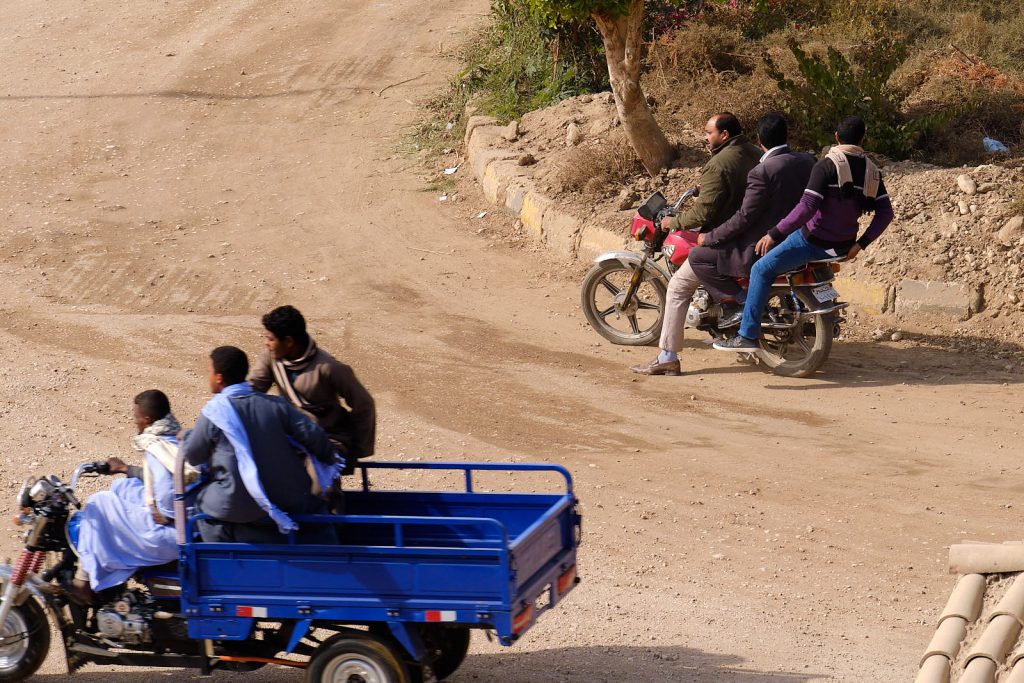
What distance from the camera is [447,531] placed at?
5.91 metres

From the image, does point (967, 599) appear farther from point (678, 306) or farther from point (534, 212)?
point (534, 212)

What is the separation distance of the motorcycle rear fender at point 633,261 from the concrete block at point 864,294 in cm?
179

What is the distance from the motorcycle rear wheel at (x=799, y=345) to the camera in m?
9.62

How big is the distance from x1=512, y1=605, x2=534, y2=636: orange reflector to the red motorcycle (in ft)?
16.8

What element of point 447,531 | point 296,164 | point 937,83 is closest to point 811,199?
point 447,531

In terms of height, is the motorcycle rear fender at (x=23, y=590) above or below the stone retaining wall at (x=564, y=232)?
below

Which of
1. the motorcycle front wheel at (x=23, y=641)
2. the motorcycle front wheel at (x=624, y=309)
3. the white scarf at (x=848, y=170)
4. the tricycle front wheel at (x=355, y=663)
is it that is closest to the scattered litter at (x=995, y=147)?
the white scarf at (x=848, y=170)

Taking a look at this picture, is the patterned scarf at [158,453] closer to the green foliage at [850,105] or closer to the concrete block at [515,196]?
the concrete block at [515,196]

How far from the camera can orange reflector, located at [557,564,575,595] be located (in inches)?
215

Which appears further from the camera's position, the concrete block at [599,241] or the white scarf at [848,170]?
the concrete block at [599,241]

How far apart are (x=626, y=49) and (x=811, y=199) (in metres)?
3.95

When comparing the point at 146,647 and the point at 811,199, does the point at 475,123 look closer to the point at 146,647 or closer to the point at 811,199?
the point at 811,199

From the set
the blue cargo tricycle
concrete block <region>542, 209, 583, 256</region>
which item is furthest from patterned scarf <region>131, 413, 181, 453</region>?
concrete block <region>542, 209, 583, 256</region>

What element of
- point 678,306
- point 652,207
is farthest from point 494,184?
point 678,306
